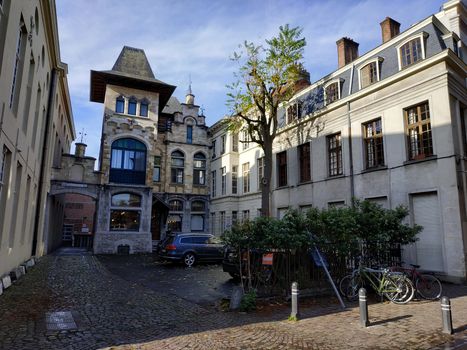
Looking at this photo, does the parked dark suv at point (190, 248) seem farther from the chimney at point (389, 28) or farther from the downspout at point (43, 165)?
the chimney at point (389, 28)

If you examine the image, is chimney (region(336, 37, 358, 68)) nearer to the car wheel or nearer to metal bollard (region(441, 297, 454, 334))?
the car wheel

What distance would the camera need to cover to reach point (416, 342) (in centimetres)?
591

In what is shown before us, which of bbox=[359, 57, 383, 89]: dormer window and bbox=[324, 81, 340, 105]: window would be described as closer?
bbox=[359, 57, 383, 89]: dormer window

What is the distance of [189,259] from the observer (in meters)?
17.2

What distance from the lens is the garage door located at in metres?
13.5

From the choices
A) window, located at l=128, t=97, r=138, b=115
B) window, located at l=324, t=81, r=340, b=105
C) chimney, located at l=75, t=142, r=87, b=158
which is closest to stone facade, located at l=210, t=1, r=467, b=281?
window, located at l=324, t=81, r=340, b=105

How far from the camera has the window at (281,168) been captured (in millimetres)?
23500

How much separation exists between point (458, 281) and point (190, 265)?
1160 cm

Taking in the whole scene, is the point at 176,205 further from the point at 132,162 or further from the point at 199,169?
the point at 132,162

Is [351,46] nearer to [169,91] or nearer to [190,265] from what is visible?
[169,91]

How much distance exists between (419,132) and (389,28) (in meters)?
7.62

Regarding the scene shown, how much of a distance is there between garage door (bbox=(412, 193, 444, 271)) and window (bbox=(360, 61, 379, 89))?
648cm

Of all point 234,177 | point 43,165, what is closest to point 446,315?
point 43,165

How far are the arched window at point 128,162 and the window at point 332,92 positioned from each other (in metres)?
14.7
